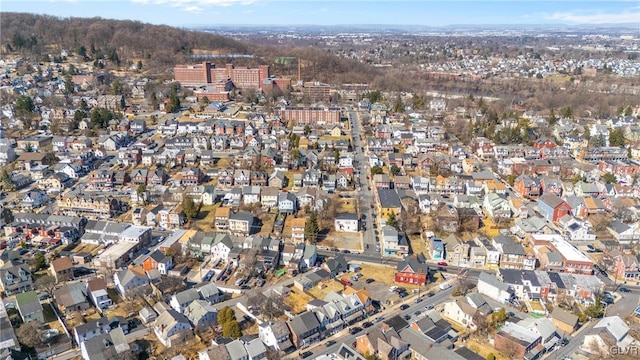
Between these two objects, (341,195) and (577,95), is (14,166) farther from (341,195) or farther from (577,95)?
(577,95)

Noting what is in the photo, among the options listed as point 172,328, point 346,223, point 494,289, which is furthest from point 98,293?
point 494,289

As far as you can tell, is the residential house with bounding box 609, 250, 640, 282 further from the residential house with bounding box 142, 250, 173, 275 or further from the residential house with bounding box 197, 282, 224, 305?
the residential house with bounding box 142, 250, 173, 275

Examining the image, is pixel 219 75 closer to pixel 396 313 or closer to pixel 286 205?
pixel 286 205

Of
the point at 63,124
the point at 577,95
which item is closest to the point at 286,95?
the point at 63,124

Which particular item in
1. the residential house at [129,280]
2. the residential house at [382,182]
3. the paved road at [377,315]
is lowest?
the paved road at [377,315]

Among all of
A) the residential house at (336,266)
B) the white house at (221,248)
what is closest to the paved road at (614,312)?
the residential house at (336,266)

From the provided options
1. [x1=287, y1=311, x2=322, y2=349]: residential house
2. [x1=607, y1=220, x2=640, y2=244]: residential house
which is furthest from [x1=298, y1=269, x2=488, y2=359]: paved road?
[x1=607, y1=220, x2=640, y2=244]: residential house

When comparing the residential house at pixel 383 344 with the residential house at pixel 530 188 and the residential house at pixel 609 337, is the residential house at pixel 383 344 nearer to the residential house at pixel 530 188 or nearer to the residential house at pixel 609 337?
the residential house at pixel 609 337
